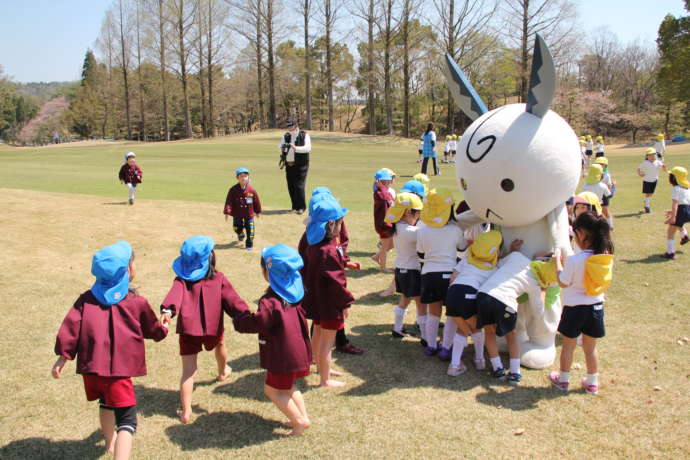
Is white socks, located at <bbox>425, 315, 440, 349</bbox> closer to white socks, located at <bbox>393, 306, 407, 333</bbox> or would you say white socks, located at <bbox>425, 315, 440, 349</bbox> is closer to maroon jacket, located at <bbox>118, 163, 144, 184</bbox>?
white socks, located at <bbox>393, 306, 407, 333</bbox>

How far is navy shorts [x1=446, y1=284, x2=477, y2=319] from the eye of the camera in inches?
200

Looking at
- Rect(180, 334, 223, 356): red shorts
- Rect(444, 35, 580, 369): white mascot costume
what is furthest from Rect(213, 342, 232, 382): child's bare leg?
Rect(444, 35, 580, 369): white mascot costume

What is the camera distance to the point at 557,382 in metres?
5.11

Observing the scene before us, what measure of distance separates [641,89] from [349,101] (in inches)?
1470

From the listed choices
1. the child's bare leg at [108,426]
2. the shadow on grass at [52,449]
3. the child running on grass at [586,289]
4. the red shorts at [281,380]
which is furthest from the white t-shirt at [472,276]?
the shadow on grass at [52,449]

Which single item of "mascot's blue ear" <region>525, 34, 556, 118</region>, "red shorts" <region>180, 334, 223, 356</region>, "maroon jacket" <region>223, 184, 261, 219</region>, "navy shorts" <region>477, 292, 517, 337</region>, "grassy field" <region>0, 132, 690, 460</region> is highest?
"mascot's blue ear" <region>525, 34, 556, 118</region>

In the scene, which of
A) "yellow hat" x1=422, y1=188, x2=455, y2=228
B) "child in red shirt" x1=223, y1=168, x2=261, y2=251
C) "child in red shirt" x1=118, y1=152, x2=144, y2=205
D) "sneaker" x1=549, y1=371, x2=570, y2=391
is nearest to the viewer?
"sneaker" x1=549, y1=371, x2=570, y2=391

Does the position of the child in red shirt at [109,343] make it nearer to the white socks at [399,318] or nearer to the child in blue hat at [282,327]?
the child in blue hat at [282,327]

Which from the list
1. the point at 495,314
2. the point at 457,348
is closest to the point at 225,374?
the point at 457,348

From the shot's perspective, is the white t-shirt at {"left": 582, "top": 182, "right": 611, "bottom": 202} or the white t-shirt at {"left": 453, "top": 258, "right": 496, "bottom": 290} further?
the white t-shirt at {"left": 582, "top": 182, "right": 611, "bottom": 202}

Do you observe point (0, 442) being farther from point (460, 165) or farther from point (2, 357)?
point (460, 165)

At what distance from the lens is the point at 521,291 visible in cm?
512

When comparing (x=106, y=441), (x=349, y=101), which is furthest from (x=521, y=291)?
(x=349, y=101)

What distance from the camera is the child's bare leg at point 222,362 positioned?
504cm
